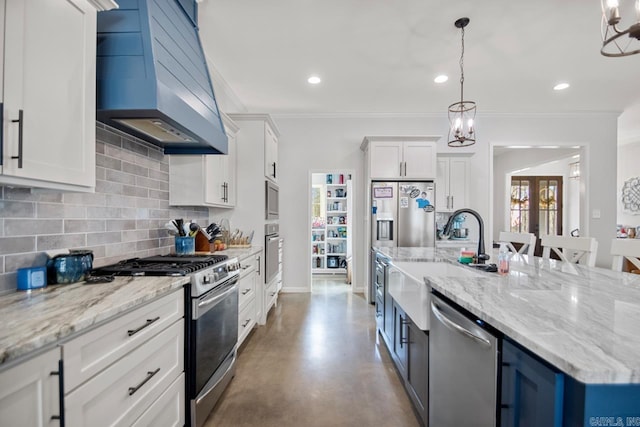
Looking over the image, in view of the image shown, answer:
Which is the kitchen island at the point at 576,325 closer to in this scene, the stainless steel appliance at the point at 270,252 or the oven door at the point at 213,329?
the oven door at the point at 213,329

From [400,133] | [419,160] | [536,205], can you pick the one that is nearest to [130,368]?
[419,160]

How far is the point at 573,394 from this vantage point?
0.66m

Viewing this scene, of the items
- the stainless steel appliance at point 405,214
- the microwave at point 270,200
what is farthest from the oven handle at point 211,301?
the stainless steel appliance at point 405,214

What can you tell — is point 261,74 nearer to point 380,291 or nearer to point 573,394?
point 380,291

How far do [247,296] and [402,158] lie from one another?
2864 millimetres

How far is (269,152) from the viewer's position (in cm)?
359

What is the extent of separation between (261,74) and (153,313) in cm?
305

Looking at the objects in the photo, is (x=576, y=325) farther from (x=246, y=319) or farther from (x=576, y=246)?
(x=246, y=319)

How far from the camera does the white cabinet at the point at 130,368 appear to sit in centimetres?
89

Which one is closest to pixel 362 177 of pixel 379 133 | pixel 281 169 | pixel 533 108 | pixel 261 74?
pixel 379 133

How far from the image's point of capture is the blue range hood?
143 centimetres

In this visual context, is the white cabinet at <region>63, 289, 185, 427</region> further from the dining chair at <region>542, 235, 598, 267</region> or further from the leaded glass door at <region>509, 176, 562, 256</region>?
the leaded glass door at <region>509, 176, 562, 256</region>

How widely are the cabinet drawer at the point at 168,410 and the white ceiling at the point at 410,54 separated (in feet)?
8.85

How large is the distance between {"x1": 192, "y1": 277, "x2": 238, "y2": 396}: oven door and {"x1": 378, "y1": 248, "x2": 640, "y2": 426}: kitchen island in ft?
4.14
